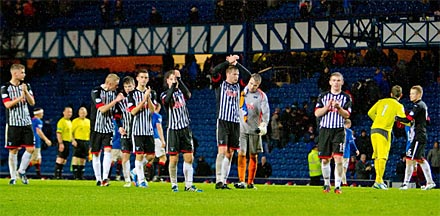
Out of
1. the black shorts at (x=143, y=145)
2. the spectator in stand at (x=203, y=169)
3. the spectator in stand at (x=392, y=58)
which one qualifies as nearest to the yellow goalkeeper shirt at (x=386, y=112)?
the black shorts at (x=143, y=145)

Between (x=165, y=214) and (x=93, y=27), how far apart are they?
28.9 metres

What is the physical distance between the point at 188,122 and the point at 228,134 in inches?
42.1

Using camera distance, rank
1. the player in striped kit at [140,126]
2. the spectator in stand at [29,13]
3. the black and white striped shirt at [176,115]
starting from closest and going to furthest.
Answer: the black and white striped shirt at [176,115] < the player in striped kit at [140,126] < the spectator in stand at [29,13]

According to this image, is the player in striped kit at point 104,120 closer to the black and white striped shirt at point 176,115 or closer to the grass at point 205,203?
the black and white striped shirt at point 176,115

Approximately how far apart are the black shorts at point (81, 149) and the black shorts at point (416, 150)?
10.7 metres

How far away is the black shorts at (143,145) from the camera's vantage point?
1994 cm

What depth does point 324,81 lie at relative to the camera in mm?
36031

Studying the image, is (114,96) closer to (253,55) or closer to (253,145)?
(253,145)

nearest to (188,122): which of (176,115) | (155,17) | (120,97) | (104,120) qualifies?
(176,115)

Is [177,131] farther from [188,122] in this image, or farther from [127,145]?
[127,145]

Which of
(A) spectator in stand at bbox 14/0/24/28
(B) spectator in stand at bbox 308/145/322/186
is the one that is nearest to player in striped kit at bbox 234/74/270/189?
(B) spectator in stand at bbox 308/145/322/186

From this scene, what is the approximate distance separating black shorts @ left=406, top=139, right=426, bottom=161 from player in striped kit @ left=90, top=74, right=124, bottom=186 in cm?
667

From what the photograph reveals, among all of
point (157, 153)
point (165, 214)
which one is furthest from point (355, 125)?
point (165, 214)

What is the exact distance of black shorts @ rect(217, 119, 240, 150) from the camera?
62.1ft
